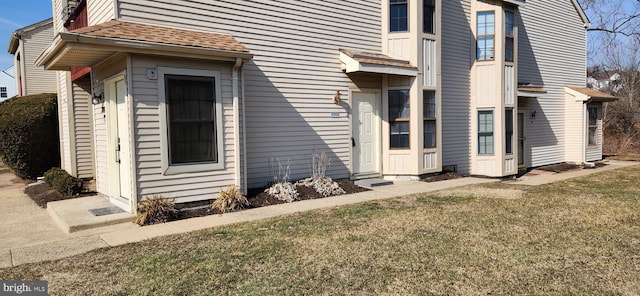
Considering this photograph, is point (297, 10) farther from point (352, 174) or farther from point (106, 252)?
point (106, 252)

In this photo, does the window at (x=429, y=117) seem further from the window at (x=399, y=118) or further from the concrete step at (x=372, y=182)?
the concrete step at (x=372, y=182)

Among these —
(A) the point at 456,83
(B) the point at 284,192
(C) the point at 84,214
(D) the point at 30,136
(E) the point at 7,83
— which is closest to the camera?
(C) the point at 84,214

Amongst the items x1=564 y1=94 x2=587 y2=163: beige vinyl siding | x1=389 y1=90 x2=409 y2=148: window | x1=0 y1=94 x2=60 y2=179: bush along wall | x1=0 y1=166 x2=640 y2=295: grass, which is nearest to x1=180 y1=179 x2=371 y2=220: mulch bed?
x1=0 y1=166 x2=640 y2=295: grass

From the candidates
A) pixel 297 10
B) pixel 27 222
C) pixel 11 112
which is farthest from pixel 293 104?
pixel 11 112

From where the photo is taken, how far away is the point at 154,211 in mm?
6355

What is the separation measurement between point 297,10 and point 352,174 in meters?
3.98

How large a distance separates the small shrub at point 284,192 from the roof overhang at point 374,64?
9.98 feet

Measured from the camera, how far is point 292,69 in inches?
352

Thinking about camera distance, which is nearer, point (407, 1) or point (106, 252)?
point (106, 252)

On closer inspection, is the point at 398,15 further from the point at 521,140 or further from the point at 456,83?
the point at 521,140

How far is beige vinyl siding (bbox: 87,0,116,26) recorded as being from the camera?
7.07 metres

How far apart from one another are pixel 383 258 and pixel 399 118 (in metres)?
6.30

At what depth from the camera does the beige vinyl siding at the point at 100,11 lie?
23.2 feet

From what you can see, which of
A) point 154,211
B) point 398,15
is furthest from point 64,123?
point 398,15
